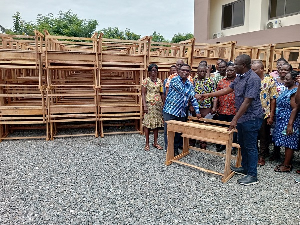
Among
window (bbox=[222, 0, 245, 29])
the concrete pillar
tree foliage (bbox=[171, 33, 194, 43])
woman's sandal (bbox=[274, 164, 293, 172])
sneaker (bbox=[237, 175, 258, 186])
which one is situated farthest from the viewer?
tree foliage (bbox=[171, 33, 194, 43])

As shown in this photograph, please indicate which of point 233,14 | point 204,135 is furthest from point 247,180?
point 233,14

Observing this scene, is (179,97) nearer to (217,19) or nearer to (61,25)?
(217,19)

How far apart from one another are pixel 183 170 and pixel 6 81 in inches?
191

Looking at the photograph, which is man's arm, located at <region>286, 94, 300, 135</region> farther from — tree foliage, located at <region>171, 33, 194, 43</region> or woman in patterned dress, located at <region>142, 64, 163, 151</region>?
tree foliage, located at <region>171, 33, 194, 43</region>

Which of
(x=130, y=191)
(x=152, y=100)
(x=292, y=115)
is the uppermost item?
(x=152, y=100)

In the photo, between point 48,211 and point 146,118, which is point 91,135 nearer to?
point 146,118

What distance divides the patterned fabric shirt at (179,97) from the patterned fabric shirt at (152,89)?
462 mm

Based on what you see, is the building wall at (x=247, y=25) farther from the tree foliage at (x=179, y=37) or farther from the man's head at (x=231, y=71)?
the tree foliage at (x=179, y=37)

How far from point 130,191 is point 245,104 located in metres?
1.92

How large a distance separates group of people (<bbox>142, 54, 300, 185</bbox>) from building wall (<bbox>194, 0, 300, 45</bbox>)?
23.8 ft

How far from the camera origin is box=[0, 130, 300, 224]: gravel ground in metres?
2.77

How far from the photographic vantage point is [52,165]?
13.8 feet

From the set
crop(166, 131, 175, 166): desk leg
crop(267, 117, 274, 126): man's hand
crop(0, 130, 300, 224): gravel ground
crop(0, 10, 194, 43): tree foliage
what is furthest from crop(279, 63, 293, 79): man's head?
crop(0, 10, 194, 43): tree foliage

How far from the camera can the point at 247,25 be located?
12211 mm
